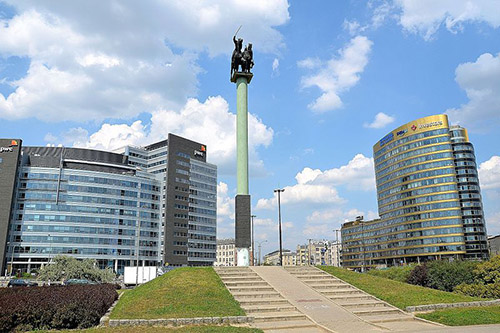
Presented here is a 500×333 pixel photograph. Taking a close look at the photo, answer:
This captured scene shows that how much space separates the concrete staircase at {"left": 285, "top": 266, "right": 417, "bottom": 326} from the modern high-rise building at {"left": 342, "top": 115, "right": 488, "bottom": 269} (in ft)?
300

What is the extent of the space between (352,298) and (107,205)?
98.6 meters

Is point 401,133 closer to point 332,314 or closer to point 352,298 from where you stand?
point 352,298

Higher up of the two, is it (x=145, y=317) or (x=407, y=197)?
(x=407, y=197)

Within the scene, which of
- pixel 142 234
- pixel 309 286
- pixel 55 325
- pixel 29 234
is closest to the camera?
pixel 55 325

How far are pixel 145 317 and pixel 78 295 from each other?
12.4ft

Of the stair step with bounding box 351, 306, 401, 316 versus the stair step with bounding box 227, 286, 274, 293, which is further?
the stair step with bounding box 227, 286, 274, 293

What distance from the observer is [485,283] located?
35000mm

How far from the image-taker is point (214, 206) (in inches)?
5758

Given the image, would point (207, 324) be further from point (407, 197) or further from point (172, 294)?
point (407, 197)

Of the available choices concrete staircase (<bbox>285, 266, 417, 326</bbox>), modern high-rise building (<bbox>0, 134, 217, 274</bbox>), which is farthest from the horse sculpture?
modern high-rise building (<bbox>0, 134, 217, 274</bbox>)

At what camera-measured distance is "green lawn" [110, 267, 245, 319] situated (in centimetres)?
1988

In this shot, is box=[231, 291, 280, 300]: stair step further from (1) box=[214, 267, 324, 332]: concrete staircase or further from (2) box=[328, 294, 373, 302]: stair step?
(2) box=[328, 294, 373, 302]: stair step

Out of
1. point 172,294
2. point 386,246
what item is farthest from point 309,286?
point 386,246

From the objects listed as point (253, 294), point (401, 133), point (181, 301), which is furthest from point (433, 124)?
point (181, 301)
